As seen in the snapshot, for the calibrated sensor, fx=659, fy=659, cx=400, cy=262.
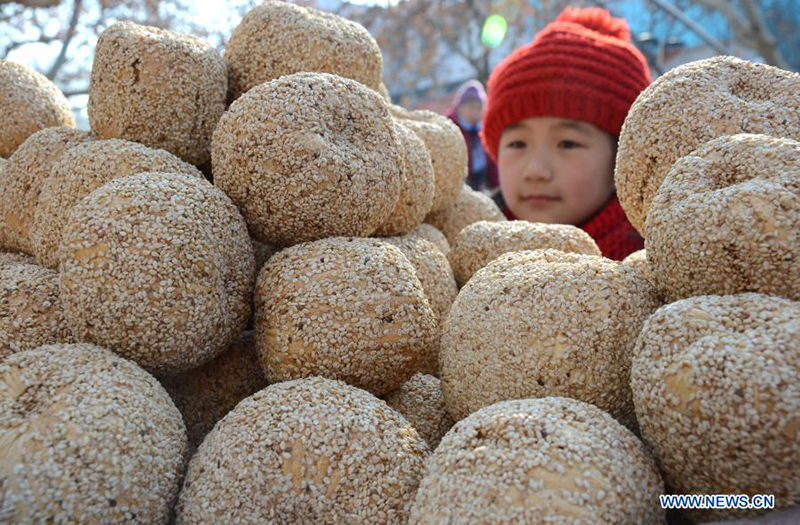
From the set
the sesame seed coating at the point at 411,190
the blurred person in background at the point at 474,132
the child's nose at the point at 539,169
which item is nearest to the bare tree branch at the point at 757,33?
the blurred person in background at the point at 474,132

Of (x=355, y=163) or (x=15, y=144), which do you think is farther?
(x=15, y=144)

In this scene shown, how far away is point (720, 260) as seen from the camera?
2.93 ft

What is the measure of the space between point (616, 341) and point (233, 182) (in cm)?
70

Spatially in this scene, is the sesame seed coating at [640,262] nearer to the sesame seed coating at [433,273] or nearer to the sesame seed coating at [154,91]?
the sesame seed coating at [433,273]

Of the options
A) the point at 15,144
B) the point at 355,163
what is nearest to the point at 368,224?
the point at 355,163

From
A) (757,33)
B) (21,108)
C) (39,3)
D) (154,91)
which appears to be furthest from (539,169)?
(757,33)

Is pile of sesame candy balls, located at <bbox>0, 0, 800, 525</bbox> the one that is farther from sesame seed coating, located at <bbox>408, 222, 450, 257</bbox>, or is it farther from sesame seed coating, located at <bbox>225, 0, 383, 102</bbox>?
sesame seed coating, located at <bbox>408, 222, 450, 257</bbox>

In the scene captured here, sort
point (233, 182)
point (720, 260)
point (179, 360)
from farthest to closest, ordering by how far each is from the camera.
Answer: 1. point (233, 182)
2. point (179, 360)
3. point (720, 260)

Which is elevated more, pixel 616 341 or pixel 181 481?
pixel 616 341

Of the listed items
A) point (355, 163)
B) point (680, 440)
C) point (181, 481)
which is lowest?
point (181, 481)

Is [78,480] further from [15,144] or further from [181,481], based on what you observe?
[15,144]

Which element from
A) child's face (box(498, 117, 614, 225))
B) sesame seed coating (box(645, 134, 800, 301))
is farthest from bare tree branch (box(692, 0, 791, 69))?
sesame seed coating (box(645, 134, 800, 301))

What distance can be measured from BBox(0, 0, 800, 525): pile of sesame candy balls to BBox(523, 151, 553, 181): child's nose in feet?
3.69

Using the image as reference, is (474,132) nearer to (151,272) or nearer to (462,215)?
(462,215)
